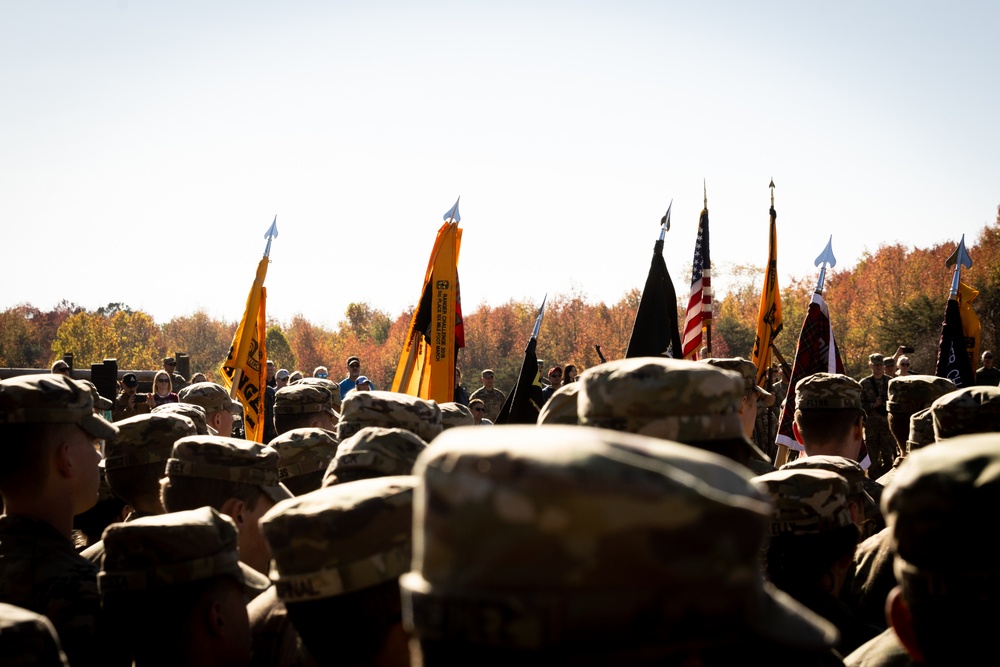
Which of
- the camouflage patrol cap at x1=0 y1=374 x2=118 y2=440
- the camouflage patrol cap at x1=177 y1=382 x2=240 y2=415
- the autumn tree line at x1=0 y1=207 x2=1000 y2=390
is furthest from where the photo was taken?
the autumn tree line at x1=0 y1=207 x2=1000 y2=390

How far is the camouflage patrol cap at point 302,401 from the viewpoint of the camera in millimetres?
7516

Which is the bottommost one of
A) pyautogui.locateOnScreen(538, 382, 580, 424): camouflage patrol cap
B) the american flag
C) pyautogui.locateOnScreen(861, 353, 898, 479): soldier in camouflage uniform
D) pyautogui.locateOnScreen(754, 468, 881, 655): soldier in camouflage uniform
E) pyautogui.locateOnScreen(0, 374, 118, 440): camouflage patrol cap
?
pyautogui.locateOnScreen(861, 353, 898, 479): soldier in camouflage uniform

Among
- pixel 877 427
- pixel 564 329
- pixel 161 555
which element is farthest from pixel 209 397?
pixel 564 329

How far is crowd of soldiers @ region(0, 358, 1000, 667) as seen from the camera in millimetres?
1396

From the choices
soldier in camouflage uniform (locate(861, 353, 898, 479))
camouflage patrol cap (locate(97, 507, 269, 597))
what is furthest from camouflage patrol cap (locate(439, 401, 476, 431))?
soldier in camouflage uniform (locate(861, 353, 898, 479))

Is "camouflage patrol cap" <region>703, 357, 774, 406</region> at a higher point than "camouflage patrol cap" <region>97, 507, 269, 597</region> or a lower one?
higher

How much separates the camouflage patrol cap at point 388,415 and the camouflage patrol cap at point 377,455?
110 cm

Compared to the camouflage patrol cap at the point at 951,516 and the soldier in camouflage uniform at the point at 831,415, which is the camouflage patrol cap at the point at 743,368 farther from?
the camouflage patrol cap at the point at 951,516

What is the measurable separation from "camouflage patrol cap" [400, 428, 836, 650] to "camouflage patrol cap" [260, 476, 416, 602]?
1084mm

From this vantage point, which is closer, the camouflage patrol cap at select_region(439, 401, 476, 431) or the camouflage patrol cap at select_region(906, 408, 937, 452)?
the camouflage patrol cap at select_region(906, 408, 937, 452)

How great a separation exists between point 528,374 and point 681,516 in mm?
7171

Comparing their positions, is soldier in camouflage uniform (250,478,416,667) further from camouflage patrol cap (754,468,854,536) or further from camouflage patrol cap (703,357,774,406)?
camouflage patrol cap (703,357,774,406)

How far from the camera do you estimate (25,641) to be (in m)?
2.24

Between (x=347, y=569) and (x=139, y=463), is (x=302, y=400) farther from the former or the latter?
(x=347, y=569)
